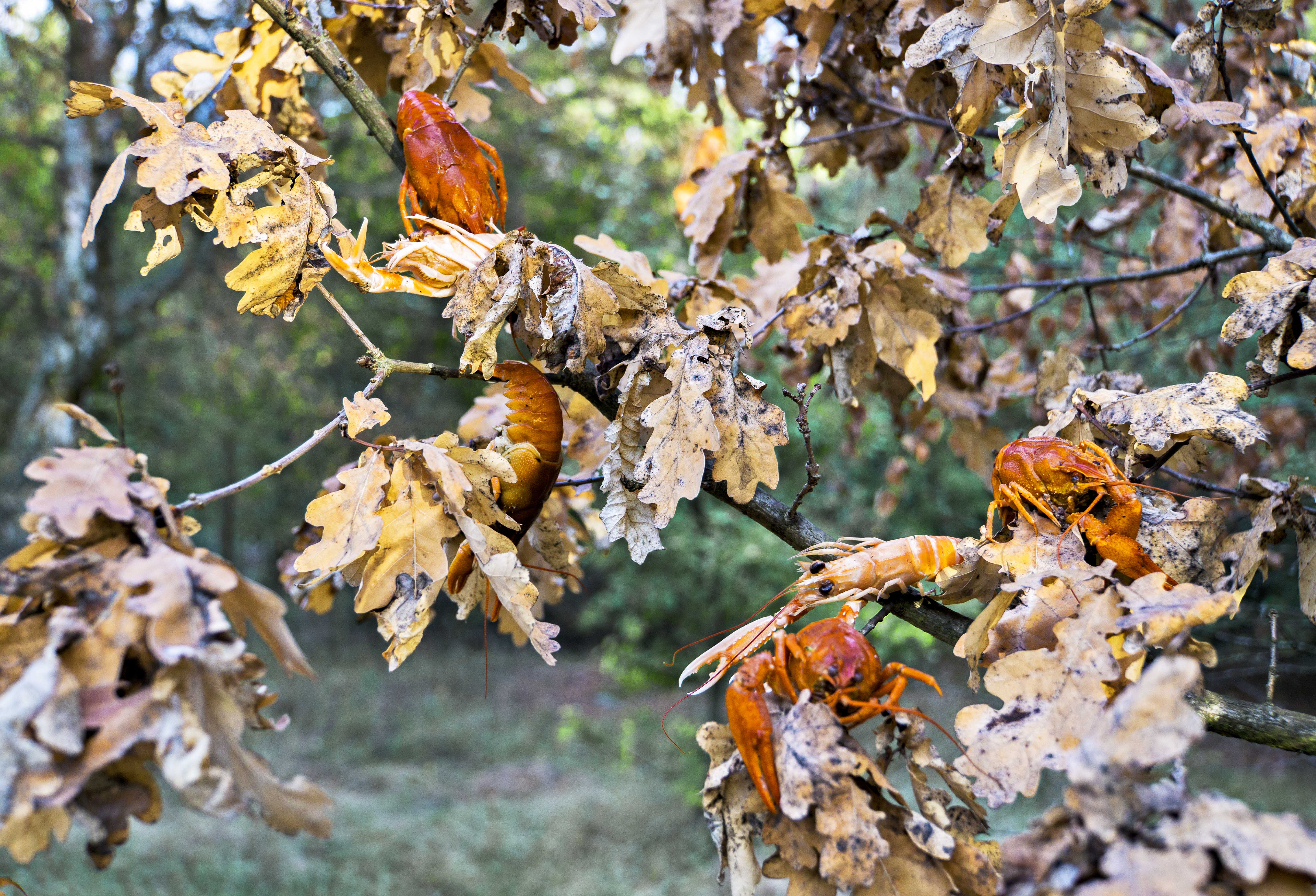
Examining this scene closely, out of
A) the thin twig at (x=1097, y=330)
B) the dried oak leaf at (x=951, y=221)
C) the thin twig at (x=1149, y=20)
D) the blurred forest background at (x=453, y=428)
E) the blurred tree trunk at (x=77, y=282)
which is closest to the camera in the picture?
the dried oak leaf at (x=951, y=221)

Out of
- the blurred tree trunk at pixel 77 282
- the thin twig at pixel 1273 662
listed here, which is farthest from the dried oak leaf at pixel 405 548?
the blurred tree trunk at pixel 77 282

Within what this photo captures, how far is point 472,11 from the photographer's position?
5.29 feet

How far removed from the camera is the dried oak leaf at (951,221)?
1.80 meters

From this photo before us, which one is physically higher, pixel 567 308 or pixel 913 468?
pixel 567 308

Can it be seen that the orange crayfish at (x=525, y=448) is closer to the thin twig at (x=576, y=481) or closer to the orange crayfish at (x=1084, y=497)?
the thin twig at (x=576, y=481)

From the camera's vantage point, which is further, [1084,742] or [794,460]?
[794,460]

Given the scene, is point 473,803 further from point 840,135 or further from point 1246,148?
point 1246,148

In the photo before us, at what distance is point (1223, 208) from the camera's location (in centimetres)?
173

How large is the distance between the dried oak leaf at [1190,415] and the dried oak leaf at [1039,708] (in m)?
0.33

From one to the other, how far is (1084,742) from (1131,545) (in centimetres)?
53

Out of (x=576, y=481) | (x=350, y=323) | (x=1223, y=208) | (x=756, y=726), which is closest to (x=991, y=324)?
(x=1223, y=208)

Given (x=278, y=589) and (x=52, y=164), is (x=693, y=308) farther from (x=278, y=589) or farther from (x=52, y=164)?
(x=278, y=589)

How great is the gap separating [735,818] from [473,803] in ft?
20.5

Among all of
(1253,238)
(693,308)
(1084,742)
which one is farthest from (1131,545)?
(1253,238)
